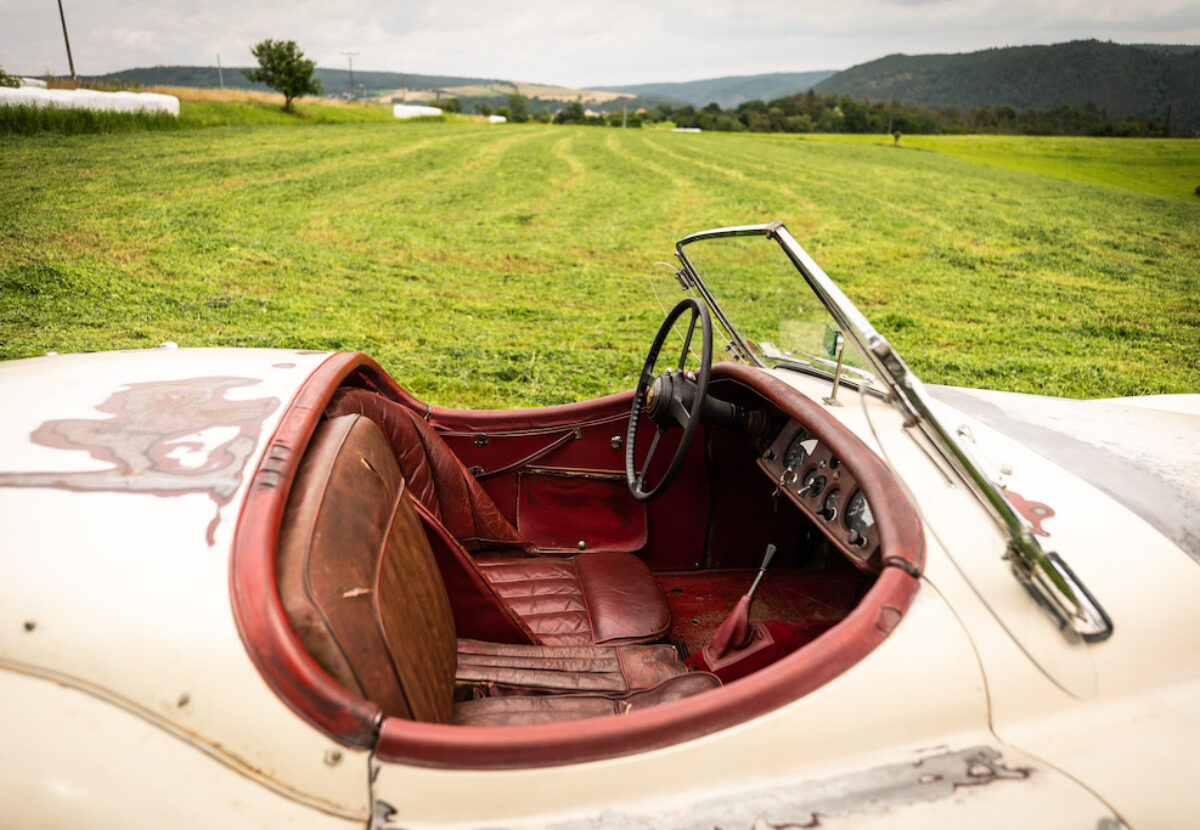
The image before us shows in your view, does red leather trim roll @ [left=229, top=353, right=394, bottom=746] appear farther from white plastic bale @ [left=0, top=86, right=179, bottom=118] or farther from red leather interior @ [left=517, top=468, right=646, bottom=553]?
white plastic bale @ [left=0, top=86, right=179, bottom=118]

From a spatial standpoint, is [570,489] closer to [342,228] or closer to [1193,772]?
[1193,772]

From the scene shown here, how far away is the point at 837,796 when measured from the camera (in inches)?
47.4

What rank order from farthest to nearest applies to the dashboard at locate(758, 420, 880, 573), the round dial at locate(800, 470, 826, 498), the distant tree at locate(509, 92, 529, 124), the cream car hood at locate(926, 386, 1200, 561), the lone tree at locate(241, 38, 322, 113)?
the distant tree at locate(509, 92, 529, 124)
the lone tree at locate(241, 38, 322, 113)
the round dial at locate(800, 470, 826, 498)
the dashboard at locate(758, 420, 880, 573)
the cream car hood at locate(926, 386, 1200, 561)

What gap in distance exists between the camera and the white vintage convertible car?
114 centimetres

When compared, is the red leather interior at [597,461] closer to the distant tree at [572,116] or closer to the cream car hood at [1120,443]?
the cream car hood at [1120,443]

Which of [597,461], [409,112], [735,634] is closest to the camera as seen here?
[735,634]

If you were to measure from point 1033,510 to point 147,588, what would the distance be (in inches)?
70.5

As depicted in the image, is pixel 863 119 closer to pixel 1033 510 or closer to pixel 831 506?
pixel 831 506

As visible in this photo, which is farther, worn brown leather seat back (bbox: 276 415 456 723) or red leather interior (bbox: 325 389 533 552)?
red leather interior (bbox: 325 389 533 552)

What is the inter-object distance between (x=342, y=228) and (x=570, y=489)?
415 inches

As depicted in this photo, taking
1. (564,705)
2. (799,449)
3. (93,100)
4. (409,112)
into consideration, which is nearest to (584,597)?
(564,705)

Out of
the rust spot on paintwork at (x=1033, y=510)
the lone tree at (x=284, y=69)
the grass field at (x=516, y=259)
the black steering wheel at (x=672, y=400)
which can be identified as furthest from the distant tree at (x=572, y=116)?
the rust spot on paintwork at (x=1033, y=510)

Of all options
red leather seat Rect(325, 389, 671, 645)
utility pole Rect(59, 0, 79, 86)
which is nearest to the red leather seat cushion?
red leather seat Rect(325, 389, 671, 645)

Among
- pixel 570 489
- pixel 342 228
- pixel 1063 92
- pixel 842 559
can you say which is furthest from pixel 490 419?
pixel 1063 92
